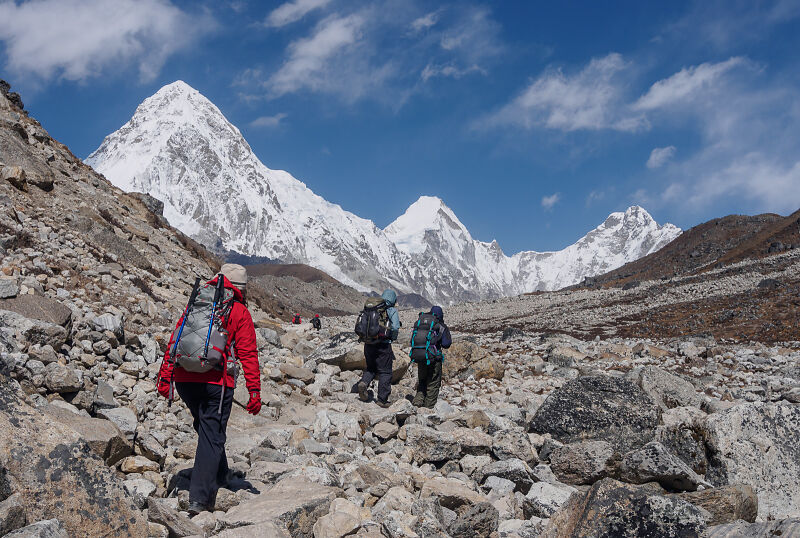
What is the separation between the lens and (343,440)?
688 centimetres

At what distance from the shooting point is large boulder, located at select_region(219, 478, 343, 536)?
12.7 feet

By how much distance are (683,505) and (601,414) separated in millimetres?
3926

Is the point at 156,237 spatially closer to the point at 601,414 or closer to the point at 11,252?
the point at 11,252

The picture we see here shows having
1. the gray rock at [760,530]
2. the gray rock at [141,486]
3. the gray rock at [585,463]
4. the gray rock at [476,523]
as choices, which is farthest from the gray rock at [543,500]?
the gray rock at [141,486]

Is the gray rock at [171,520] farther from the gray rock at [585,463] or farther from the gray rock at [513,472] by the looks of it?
the gray rock at [585,463]

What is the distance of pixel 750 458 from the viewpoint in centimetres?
528

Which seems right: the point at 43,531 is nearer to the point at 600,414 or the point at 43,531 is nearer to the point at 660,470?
the point at 660,470

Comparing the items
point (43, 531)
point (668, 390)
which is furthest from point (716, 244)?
point (43, 531)

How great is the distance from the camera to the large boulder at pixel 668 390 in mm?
8430

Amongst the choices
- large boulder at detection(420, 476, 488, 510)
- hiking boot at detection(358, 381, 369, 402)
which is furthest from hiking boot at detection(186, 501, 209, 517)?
hiking boot at detection(358, 381, 369, 402)

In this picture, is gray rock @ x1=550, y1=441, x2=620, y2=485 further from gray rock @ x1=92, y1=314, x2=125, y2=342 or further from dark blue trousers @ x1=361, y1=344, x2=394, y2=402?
gray rock @ x1=92, y1=314, x2=125, y2=342

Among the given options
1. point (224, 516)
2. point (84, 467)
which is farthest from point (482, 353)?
point (84, 467)

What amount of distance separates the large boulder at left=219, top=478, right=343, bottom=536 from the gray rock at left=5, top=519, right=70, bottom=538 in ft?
3.95

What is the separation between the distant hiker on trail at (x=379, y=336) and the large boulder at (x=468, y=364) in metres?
3.28
